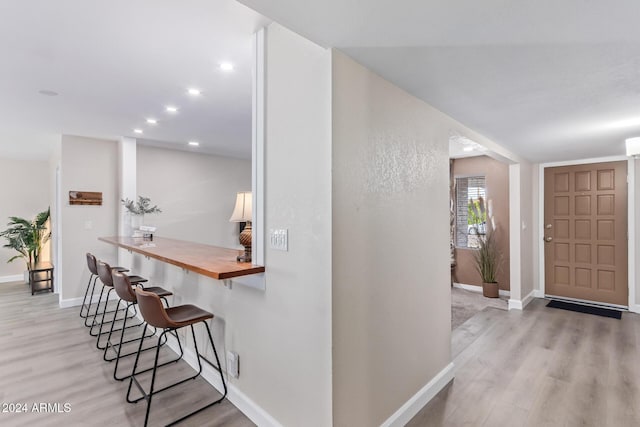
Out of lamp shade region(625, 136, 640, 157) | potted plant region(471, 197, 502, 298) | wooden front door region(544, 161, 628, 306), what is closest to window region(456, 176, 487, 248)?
potted plant region(471, 197, 502, 298)

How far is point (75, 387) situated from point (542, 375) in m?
3.72

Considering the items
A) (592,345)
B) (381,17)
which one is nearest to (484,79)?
(381,17)

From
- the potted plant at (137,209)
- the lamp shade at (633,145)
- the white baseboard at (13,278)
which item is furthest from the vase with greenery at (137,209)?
the lamp shade at (633,145)

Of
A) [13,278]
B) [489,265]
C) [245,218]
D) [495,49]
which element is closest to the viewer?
[495,49]

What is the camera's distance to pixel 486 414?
2.15 metres

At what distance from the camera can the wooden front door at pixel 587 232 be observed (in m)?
4.47

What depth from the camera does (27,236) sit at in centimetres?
556

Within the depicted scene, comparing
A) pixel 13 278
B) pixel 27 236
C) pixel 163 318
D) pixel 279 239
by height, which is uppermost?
pixel 279 239

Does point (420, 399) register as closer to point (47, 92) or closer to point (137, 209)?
point (47, 92)

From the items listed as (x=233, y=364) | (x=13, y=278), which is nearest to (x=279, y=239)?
(x=233, y=364)

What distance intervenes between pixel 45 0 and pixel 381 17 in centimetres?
173

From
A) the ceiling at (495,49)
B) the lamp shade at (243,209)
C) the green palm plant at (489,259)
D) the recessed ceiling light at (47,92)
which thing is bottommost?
the green palm plant at (489,259)

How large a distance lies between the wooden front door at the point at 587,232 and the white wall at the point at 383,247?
359 cm

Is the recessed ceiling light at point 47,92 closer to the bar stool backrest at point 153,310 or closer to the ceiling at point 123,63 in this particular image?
the ceiling at point 123,63
